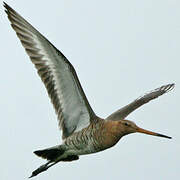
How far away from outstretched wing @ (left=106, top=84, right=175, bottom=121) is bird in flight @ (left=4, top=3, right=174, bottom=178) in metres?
1.08

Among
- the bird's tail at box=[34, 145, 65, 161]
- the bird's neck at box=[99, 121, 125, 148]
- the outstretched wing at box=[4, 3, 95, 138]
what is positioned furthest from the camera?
the bird's tail at box=[34, 145, 65, 161]

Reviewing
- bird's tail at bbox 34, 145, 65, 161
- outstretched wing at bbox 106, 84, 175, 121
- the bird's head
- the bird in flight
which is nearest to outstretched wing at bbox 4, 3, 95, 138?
the bird in flight

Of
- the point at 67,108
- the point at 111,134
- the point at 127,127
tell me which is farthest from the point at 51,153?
the point at 127,127

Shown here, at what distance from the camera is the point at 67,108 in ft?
43.1

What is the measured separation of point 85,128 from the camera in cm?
1315

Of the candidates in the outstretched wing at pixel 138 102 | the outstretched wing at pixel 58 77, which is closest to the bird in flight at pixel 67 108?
the outstretched wing at pixel 58 77

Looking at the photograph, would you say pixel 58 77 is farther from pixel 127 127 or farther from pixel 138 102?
pixel 138 102

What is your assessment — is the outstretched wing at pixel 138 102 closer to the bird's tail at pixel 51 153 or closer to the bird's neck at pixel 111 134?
the bird's neck at pixel 111 134

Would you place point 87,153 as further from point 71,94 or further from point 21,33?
point 21,33

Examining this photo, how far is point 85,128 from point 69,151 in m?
0.56

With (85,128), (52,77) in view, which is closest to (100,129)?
(85,128)

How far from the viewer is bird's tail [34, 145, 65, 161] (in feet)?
43.8

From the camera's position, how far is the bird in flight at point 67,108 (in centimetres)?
1238

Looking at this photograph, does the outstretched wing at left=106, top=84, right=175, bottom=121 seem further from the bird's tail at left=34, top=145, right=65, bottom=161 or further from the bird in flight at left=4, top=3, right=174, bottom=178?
the bird's tail at left=34, top=145, right=65, bottom=161
